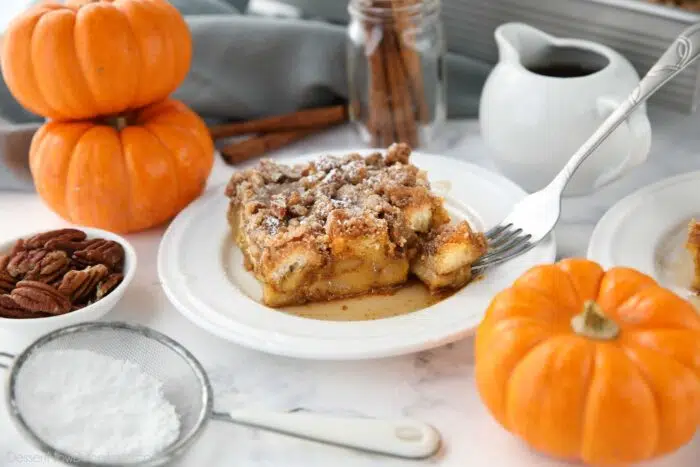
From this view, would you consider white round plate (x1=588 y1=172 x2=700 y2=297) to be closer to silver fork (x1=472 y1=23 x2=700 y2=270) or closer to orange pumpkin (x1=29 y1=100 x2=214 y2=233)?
silver fork (x1=472 y1=23 x2=700 y2=270)

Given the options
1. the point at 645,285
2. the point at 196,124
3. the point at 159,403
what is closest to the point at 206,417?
the point at 159,403

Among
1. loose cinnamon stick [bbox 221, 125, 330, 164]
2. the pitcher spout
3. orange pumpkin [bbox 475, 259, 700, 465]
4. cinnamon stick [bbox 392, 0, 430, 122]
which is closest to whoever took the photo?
orange pumpkin [bbox 475, 259, 700, 465]

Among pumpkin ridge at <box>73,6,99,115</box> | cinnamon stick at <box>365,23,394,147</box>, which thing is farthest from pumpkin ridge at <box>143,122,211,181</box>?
cinnamon stick at <box>365,23,394,147</box>

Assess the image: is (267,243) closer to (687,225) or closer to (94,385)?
(94,385)

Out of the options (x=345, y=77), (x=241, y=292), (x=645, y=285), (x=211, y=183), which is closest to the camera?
(x=645, y=285)

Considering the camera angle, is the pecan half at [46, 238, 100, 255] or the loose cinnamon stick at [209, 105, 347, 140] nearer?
the pecan half at [46, 238, 100, 255]

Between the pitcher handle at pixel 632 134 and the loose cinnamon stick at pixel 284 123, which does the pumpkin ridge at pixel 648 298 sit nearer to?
the pitcher handle at pixel 632 134

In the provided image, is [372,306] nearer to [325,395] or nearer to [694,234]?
[325,395]
